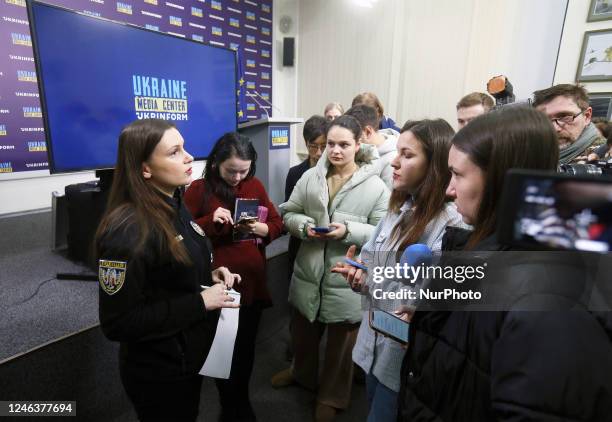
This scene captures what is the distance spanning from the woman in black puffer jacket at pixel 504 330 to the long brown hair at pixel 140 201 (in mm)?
731

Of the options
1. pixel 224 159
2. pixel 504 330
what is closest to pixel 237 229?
pixel 224 159

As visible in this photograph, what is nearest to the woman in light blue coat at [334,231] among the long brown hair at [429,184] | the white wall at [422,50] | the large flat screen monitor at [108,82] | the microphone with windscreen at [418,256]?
the long brown hair at [429,184]

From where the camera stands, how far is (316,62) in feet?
17.4

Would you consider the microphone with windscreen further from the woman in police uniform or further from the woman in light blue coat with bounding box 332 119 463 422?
the woman in police uniform

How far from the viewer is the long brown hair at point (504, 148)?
579 millimetres

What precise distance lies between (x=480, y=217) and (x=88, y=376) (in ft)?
5.88

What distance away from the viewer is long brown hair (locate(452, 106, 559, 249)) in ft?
1.90

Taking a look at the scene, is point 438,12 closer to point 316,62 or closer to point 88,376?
point 316,62

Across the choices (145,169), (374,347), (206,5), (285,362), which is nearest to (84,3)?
(206,5)

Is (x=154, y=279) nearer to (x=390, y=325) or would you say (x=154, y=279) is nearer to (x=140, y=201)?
(x=140, y=201)

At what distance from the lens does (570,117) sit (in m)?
1.48

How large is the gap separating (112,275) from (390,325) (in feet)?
2.57

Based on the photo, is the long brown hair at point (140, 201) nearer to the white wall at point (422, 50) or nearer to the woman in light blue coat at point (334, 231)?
the woman in light blue coat at point (334, 231)

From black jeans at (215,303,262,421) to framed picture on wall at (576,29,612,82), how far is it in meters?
3.83
